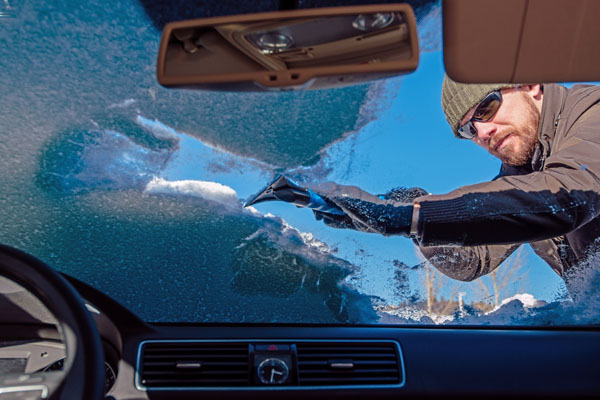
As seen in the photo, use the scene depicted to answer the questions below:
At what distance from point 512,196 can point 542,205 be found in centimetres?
24

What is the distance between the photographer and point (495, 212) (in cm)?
415

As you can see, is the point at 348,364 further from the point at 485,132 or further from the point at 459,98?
the point at 485,132

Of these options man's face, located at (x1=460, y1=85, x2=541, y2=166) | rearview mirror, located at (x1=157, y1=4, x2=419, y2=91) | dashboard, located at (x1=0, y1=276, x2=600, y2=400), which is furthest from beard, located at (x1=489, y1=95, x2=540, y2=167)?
rearview mirror, located at (x1=157, y1=4, x2=419, y2=91)

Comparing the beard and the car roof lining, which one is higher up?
the beard

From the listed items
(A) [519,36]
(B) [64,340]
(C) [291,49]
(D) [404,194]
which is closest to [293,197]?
(D) [404,194]

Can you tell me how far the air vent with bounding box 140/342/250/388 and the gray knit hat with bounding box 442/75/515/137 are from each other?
2.49 m

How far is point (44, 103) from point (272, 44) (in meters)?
3.82

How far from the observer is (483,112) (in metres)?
4.29

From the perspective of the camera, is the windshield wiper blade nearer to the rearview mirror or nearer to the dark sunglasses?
the dark sunglasses

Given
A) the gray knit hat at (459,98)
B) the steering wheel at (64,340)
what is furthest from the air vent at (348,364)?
the gray knit hat at (459,98)

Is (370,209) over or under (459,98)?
under

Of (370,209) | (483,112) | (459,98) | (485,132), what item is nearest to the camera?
(459,98)

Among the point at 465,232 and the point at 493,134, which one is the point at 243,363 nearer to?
the point at 465,232

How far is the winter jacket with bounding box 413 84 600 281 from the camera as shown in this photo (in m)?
3.98
